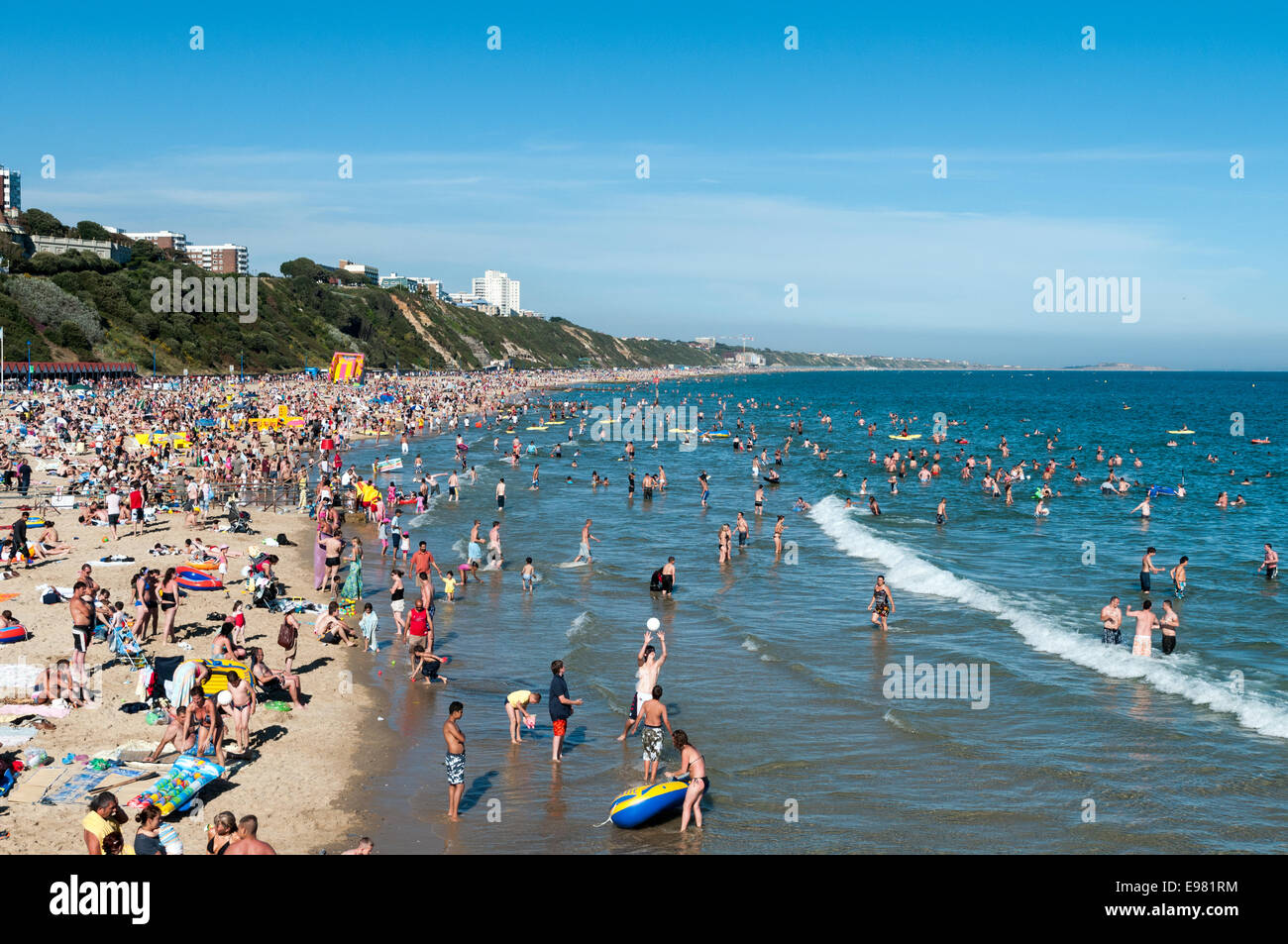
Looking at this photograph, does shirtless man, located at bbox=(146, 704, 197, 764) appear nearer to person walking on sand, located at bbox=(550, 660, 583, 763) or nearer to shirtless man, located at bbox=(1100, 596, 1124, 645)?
person walking on sand, located at bbox=(550, 660, 583, 763)

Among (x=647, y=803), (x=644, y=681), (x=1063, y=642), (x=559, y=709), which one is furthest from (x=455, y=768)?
(x=1063, y=642)

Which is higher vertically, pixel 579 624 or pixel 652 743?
pixel 652 743

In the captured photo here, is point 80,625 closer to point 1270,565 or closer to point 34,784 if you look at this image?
point 34,784

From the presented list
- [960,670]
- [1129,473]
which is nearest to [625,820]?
[960,670]

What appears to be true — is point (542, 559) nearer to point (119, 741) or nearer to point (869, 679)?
point (869, 679)

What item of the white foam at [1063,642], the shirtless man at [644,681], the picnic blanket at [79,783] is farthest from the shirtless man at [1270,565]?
the picnic blanket at [79,783]
